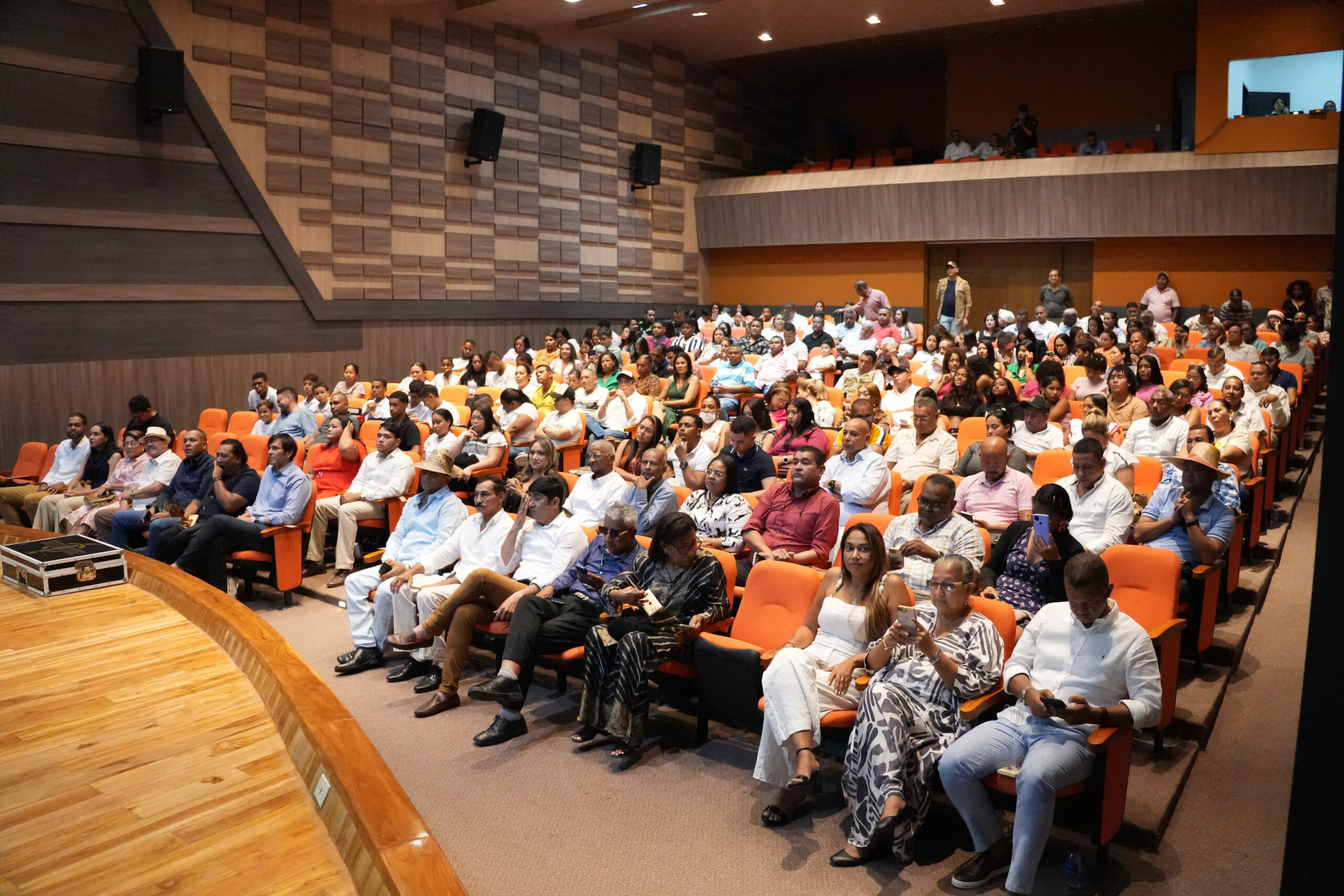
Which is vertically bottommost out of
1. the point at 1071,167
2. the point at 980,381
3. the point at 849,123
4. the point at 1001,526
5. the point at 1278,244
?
the point at 1001,526

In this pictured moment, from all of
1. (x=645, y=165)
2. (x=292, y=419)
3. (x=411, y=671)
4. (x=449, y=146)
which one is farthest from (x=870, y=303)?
(x=411, y=671)

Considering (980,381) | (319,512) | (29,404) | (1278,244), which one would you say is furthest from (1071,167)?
(29,404)

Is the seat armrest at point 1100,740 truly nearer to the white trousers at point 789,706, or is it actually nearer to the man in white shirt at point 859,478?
the white trousers at point 789,706

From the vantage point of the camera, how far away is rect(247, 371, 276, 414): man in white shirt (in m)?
7.85

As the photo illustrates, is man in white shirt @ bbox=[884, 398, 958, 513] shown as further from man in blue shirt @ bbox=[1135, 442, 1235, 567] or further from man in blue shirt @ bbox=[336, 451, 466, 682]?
man in blue shirt @ bbox=[336, 451, 466, 682]

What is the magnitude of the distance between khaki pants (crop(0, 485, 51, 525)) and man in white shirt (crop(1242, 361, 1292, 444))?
7.19 metres

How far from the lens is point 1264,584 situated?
414cm

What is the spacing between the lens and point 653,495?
14.2 ft

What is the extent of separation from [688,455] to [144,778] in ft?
12.2

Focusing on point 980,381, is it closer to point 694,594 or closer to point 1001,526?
point 1001,526

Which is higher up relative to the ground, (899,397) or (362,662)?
(899,397)

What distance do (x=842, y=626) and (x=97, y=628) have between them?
6.87ft

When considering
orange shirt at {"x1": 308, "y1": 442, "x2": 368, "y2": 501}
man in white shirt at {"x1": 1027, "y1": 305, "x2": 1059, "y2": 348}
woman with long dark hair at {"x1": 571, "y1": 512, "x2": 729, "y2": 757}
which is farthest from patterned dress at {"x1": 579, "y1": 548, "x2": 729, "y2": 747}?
man in white shirt at {"x1": 1027, "y1": 305, "x2": 1059, "y2": 348}

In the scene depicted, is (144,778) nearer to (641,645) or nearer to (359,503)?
(641,645)
